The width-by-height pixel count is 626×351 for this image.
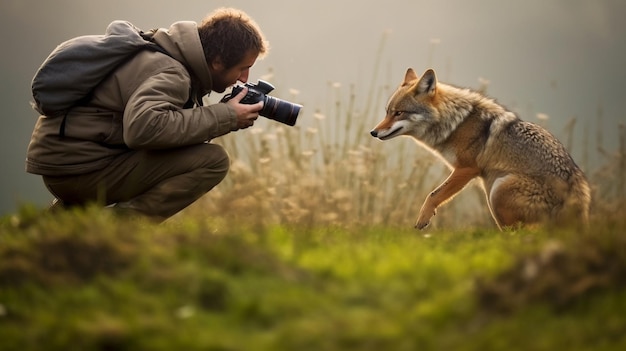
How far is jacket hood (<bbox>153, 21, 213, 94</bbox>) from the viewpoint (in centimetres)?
538

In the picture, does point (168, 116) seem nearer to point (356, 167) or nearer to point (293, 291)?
point (293, 291)

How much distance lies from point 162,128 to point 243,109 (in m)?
0.67

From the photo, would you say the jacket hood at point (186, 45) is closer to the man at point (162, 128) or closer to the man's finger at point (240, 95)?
the man at point (162, 128)

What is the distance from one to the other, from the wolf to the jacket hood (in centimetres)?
219

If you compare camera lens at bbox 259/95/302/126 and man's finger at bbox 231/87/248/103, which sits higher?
man's finger at bbox 231/87/248/103

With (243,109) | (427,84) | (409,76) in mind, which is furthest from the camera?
(409,76)

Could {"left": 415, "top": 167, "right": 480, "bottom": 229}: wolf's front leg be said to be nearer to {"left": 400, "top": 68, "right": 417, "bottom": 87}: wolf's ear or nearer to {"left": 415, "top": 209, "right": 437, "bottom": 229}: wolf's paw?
{"left": 415, "top": 209, "right": 437, "bottom": 229}: wolf's paw

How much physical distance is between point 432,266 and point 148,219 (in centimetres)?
249

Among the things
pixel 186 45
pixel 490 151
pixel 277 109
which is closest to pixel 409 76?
pixel 490 151

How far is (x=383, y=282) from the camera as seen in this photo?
3.33m

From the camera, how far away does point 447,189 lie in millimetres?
6828

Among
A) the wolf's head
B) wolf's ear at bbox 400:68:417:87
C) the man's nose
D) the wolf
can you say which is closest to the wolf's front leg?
the wolf

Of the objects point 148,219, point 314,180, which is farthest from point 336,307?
point 314,180

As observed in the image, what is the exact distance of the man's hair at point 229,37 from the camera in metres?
5.43
